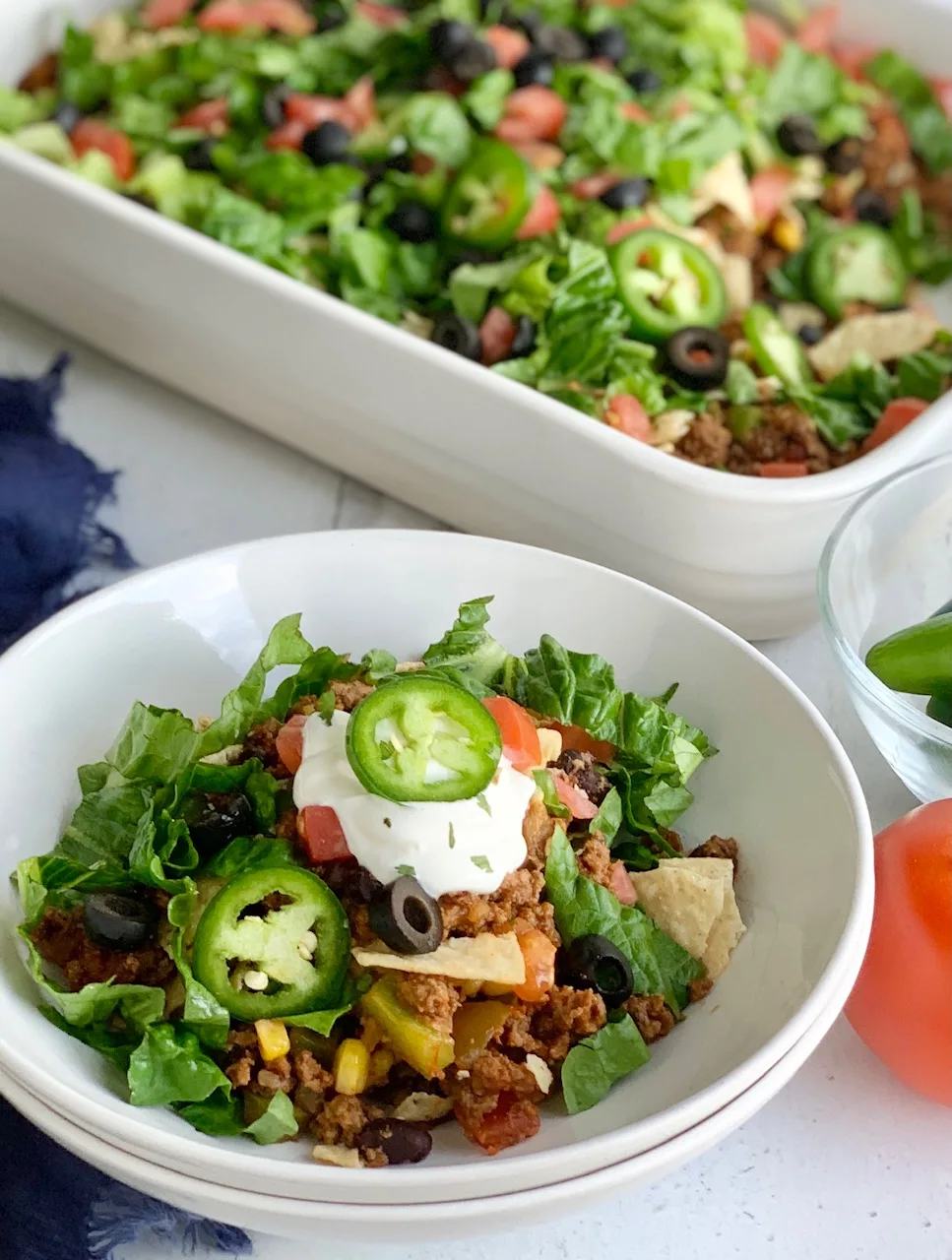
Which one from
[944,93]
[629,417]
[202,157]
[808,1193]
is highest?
[944,93]

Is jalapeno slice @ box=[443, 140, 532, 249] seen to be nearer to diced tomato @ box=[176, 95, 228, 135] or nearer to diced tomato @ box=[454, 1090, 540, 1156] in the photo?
diced tomato @ box=[176, 95, 228, 135]

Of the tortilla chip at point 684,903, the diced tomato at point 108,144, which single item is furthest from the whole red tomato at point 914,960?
the diced tomato at point 108,144

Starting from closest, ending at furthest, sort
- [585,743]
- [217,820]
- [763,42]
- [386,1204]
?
[386,1204] → [217,820] → [585,743] → [763,42]

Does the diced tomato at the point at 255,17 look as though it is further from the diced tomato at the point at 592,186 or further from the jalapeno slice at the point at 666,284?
the jalapeno slice at the point at 666,284

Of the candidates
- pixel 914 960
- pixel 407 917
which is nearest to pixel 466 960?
pixel 407 917

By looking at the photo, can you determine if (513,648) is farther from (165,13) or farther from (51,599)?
(165,13)

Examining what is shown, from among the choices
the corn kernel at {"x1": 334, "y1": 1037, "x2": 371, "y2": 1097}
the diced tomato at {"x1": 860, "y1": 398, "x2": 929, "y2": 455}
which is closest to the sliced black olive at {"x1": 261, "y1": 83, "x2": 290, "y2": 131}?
the diced tomato at {"x1": 860, "y1": 398, "x2": 929, "y2": 455}
